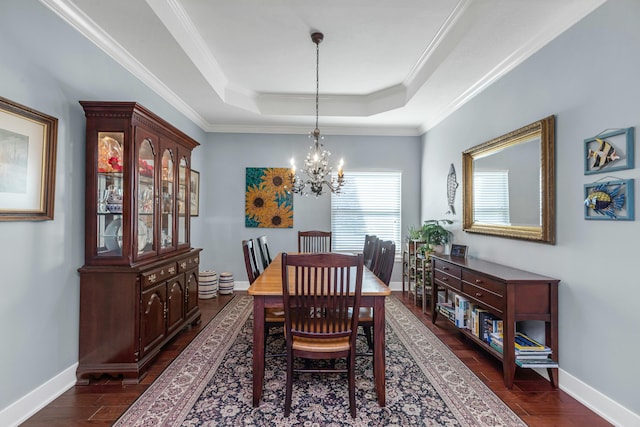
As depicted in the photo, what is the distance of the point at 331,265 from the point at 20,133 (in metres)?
2.04

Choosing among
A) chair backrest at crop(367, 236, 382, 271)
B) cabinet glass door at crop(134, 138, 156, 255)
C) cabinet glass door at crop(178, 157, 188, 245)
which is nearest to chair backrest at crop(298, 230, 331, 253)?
chair backrest at crop(367, 236, 382, 271)

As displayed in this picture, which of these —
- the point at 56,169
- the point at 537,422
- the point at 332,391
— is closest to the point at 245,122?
the point at 56,169

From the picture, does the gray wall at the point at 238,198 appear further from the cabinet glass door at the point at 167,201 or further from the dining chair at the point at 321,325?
the dining chair at the point at 321,325

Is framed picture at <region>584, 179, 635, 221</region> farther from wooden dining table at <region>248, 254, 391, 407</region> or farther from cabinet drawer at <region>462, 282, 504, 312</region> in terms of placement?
wooden dining table at <region>248, 254, 391, 407</region>

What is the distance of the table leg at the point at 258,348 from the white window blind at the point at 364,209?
10.3 ft

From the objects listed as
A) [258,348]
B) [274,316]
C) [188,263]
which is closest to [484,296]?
[274,316]

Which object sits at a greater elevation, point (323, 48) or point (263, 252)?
point (323, 48)

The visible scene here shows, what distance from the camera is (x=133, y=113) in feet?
7.62

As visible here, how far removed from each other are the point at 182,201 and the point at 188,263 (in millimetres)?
675

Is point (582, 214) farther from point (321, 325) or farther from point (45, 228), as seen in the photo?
point (45, 228)

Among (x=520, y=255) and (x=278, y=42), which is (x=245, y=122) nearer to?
(x=278, y=42)

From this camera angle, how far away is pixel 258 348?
2062 mm

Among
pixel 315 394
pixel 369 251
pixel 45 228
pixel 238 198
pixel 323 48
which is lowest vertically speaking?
pixel 315 394

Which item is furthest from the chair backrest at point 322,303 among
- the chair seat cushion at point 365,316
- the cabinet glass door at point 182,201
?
the cabinet glass door at point 182,201
